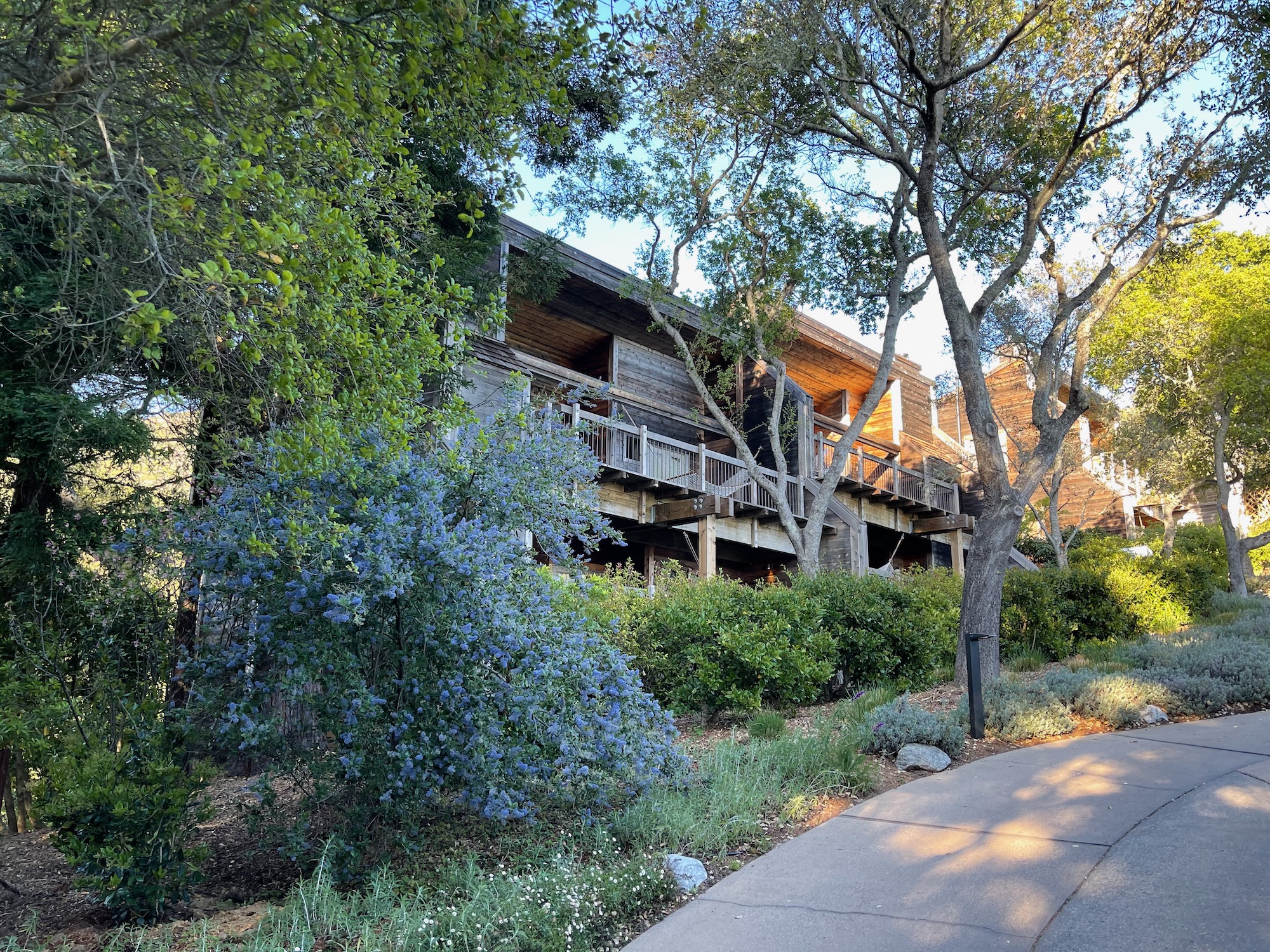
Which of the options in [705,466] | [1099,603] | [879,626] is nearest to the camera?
[879,626]

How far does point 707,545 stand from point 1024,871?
12366 millimetres

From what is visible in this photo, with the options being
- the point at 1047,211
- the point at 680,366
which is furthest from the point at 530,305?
the point at 1047,211

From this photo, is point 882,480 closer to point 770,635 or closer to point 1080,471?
point 1080,471

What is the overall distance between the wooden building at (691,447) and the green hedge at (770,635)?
2546 millimetres

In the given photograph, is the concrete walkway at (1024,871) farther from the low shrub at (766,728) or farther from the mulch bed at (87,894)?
the mulch bed at (87,894)

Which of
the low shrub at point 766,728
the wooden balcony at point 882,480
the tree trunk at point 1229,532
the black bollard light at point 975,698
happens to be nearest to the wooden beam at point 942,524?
the wooden balcony at point 882,480

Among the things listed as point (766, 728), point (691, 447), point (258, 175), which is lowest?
point (766, 728)

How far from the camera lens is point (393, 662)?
5.56 m

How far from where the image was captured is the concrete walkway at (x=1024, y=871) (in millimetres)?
4039

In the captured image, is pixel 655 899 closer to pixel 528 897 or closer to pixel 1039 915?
pixel 528 897

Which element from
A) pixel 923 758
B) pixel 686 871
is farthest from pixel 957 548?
pixel 686 871

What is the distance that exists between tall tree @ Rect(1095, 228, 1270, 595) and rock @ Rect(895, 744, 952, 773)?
546 inches

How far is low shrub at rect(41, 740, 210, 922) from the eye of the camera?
477cm

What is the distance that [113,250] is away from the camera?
5.86 m
